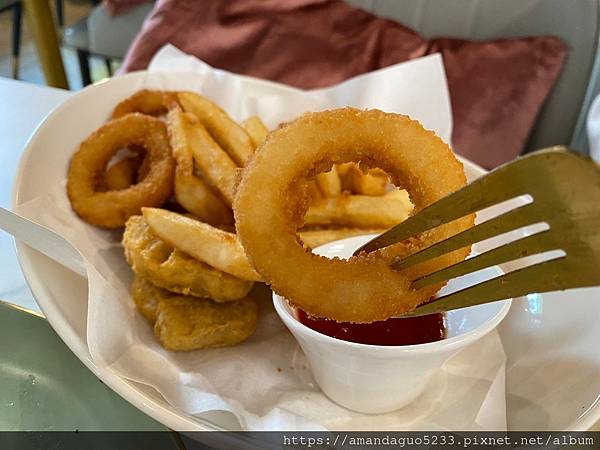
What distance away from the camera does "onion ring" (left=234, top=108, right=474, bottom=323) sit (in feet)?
2.32

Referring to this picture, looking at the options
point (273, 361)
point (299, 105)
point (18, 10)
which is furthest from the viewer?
point (18, 10)

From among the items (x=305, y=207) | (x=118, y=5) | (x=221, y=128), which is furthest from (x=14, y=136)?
(x=118, y=5)

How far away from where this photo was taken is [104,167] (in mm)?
1233

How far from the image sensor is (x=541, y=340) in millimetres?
1024

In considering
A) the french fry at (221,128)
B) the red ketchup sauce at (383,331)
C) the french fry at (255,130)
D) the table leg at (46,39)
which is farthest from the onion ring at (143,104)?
the table leg at (46,39)

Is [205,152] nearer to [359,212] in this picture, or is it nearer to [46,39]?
[359,212]

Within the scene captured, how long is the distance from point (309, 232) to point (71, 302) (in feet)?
1.31

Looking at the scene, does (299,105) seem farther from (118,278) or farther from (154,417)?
(154,417)

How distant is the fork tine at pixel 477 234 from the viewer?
57cm

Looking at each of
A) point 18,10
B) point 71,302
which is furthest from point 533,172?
point 18,10

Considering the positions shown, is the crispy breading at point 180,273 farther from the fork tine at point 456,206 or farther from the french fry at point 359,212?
the fork tine at point 456,206

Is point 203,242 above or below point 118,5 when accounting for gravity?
above

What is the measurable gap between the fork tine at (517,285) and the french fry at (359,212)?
1.14 ft

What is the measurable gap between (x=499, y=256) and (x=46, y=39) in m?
2.49
